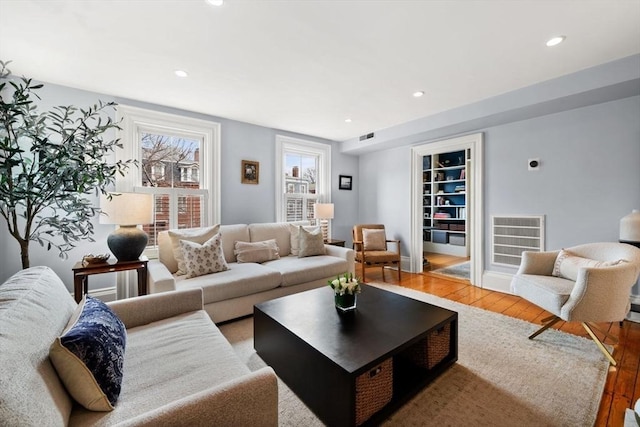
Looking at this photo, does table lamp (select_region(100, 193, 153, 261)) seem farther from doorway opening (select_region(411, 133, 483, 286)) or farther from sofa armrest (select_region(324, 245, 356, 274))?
doorway opening (select_region(411, 133, 483, 286))

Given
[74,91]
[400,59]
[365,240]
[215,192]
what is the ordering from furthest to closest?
[365,240] → [215,192] → [74,91] → [400,59]

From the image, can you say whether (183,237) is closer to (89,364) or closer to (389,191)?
(89,364)

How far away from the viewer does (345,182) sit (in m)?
5.45

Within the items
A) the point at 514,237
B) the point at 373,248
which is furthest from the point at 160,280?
the point at 514,237

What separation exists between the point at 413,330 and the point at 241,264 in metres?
2.13

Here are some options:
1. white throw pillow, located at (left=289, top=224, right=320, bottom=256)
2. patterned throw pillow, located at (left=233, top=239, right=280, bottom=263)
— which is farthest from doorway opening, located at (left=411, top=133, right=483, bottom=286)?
patterned throw pillow, located at (left=233, top=239, right=280, bottom=263)

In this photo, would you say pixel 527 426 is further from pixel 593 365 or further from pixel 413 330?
pixel 593 365

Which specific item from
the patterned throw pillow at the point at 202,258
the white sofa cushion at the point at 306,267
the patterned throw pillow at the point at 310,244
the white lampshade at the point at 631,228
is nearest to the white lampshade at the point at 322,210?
the patterned throw pillow at the point at 310,244

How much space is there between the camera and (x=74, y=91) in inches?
115

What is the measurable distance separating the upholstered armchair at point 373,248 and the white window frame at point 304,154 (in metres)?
1.00

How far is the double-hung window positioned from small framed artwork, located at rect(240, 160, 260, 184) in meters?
0.40

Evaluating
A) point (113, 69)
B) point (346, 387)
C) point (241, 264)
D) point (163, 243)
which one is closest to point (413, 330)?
point (346, 387)

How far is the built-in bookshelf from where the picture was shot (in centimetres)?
615

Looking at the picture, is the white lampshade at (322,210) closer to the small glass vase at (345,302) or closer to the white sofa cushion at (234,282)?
the white sofa cushion at (234,282)
